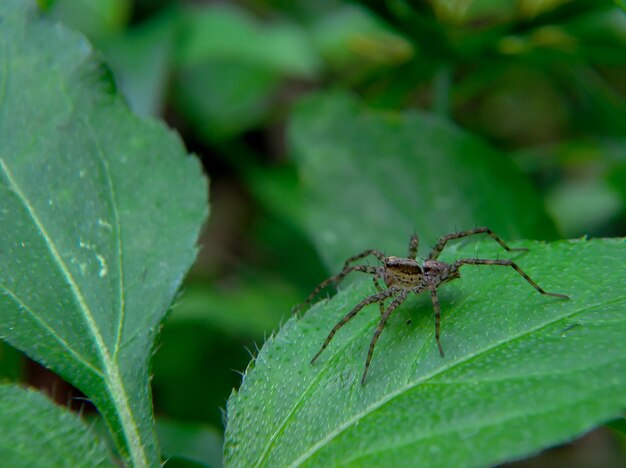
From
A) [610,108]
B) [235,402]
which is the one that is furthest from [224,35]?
[235,402]

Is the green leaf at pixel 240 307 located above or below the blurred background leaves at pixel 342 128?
below

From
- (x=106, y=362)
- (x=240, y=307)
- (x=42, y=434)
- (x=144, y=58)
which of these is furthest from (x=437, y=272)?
(x=144, y=58)

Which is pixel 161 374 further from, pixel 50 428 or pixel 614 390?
pixel 614 390

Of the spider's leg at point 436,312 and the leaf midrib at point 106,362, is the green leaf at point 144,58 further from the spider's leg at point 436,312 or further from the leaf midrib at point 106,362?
the spider's leg at point 436,312

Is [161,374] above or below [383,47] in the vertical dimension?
below

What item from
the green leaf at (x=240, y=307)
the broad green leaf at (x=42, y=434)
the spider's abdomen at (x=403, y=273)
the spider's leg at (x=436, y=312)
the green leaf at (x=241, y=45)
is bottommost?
the green leaf at (x=240, y=307)

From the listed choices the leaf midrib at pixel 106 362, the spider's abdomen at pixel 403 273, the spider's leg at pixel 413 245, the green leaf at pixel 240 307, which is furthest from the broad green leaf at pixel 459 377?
the green leaf at pixel 240 307

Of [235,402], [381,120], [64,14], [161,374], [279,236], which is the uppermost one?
[64,14]
